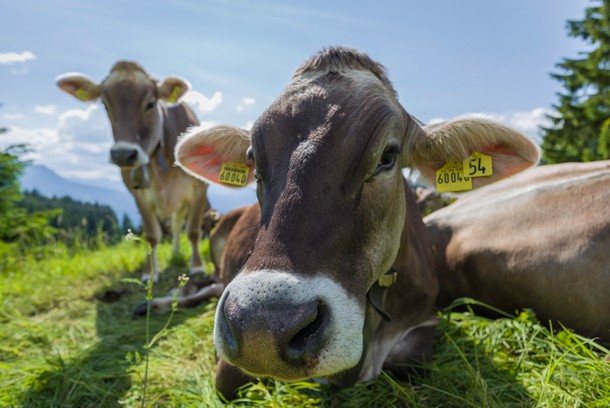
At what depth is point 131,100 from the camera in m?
5.85

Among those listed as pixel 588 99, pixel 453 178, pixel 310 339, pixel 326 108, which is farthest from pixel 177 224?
pixel 588 99

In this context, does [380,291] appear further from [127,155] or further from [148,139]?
[148,139]

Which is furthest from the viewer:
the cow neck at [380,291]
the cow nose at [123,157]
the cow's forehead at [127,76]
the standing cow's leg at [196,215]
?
the standing cow's leg at [196,215]

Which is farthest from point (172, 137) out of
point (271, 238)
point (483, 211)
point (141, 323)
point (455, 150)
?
point (271, 238)

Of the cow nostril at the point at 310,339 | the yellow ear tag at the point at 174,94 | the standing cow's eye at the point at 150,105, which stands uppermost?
the yellow ear tag at the point at 174,94

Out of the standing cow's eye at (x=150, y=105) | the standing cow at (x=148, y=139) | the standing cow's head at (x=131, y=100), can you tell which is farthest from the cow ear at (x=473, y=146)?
the standing cow's eye at (x=150, y=105)

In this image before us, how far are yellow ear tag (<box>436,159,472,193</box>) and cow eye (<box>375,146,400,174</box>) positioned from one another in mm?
567

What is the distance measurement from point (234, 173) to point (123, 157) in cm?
295

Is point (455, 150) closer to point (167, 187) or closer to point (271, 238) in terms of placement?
point (271, 238)

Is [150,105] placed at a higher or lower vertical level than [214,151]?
higher

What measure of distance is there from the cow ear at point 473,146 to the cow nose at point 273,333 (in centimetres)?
136

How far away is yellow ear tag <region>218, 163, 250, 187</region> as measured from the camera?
2.97m

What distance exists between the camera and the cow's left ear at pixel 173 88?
625cm

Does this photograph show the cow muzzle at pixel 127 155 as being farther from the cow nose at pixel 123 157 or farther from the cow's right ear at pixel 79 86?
the cow's right ear at pixel 79 86
